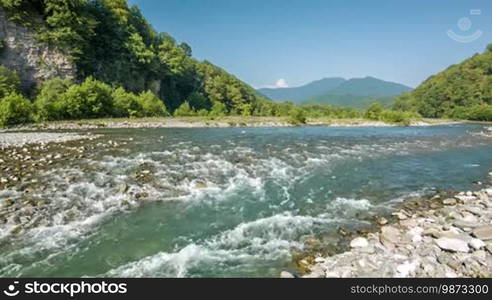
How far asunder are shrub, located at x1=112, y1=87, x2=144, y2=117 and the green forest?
161 millimetres

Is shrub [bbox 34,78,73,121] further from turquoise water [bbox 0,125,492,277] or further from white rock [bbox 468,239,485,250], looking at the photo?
white rock [bbox 468,239,485,250]

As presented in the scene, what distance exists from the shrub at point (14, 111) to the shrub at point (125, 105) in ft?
45.3

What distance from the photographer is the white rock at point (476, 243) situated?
576 cm

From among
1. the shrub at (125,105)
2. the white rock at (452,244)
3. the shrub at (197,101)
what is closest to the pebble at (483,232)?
the white rock at (452,244)

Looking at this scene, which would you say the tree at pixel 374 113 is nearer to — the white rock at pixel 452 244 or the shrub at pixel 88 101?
the shrub at pixel 88 101

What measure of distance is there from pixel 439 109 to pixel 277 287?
530 feet

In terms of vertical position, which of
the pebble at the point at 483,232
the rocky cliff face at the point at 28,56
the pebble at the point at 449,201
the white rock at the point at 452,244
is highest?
the rocky cliff face at the point at 28,56

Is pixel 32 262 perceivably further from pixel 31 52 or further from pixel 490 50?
pixel 490 50

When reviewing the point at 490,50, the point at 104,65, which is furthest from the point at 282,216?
the point at 490,50

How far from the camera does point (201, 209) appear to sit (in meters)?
8.85

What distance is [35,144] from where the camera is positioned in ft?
62.3

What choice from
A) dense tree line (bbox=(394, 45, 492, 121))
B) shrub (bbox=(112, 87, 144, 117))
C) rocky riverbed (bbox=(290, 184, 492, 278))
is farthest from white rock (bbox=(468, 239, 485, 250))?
dense tree line (bbox=(394, 45, 492, 121))

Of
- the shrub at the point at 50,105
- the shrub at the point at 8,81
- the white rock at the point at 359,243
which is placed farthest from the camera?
the shrub at the point at 8,81

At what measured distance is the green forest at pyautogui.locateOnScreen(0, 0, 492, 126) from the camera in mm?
42250
